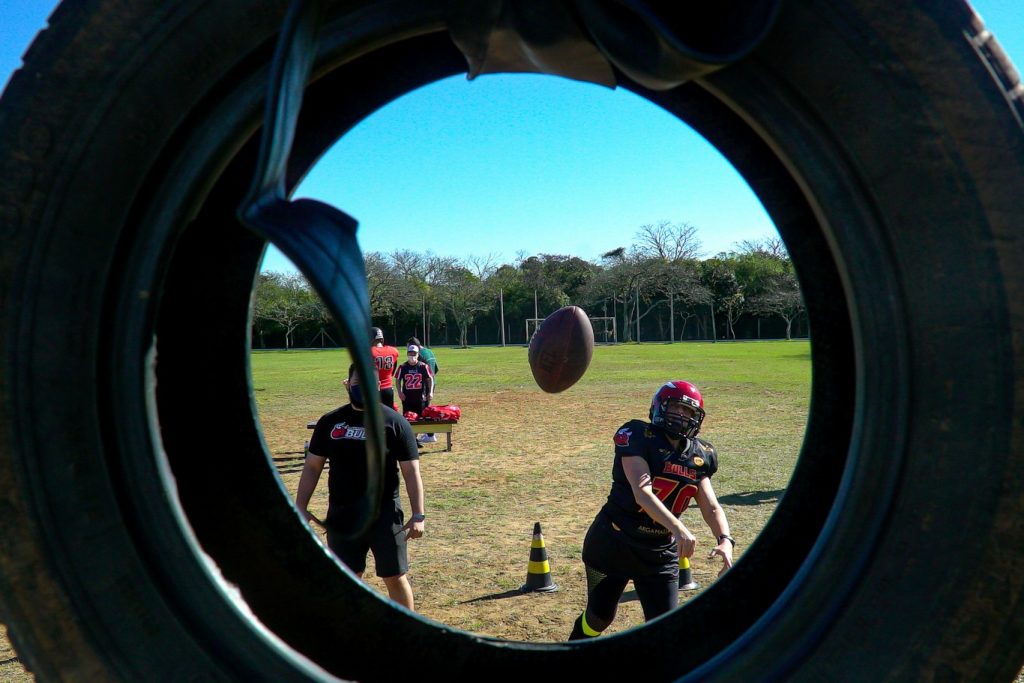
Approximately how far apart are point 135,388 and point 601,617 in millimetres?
4278

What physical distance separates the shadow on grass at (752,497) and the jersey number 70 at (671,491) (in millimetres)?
3660

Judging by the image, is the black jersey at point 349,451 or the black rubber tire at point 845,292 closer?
the black rubber tire at point 845,292

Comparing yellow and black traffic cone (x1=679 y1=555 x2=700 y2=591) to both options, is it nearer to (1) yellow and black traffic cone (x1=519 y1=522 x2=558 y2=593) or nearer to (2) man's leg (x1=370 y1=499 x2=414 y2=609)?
(1) yellow and black traffic cone (x1=519 y1=522 x2=558 y2=593)

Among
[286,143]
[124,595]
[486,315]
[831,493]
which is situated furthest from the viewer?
[486,315]

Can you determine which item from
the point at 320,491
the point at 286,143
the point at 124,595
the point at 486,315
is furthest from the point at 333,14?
the point at 486,315

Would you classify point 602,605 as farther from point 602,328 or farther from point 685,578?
point 602,328

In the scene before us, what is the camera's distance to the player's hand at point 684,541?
4.25 m

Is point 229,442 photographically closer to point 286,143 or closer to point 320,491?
point 286,143

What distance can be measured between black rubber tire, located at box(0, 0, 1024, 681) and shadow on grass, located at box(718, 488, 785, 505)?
25.4ft

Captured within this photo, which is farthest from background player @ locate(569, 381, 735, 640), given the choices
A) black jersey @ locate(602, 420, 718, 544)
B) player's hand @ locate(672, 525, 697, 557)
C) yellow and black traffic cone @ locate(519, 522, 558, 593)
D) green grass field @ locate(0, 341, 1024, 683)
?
yellow and black traffic cone @ locate(519, 522, 558, 593)

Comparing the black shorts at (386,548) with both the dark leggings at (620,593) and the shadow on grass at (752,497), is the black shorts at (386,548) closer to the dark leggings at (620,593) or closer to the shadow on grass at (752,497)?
the dark leggings at (620,593)

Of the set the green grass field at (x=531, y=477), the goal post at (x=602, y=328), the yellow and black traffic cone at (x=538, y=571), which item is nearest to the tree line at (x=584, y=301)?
the goal post at (x=602, y=328)

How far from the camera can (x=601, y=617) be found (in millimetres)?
4801

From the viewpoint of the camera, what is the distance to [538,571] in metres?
6.02
